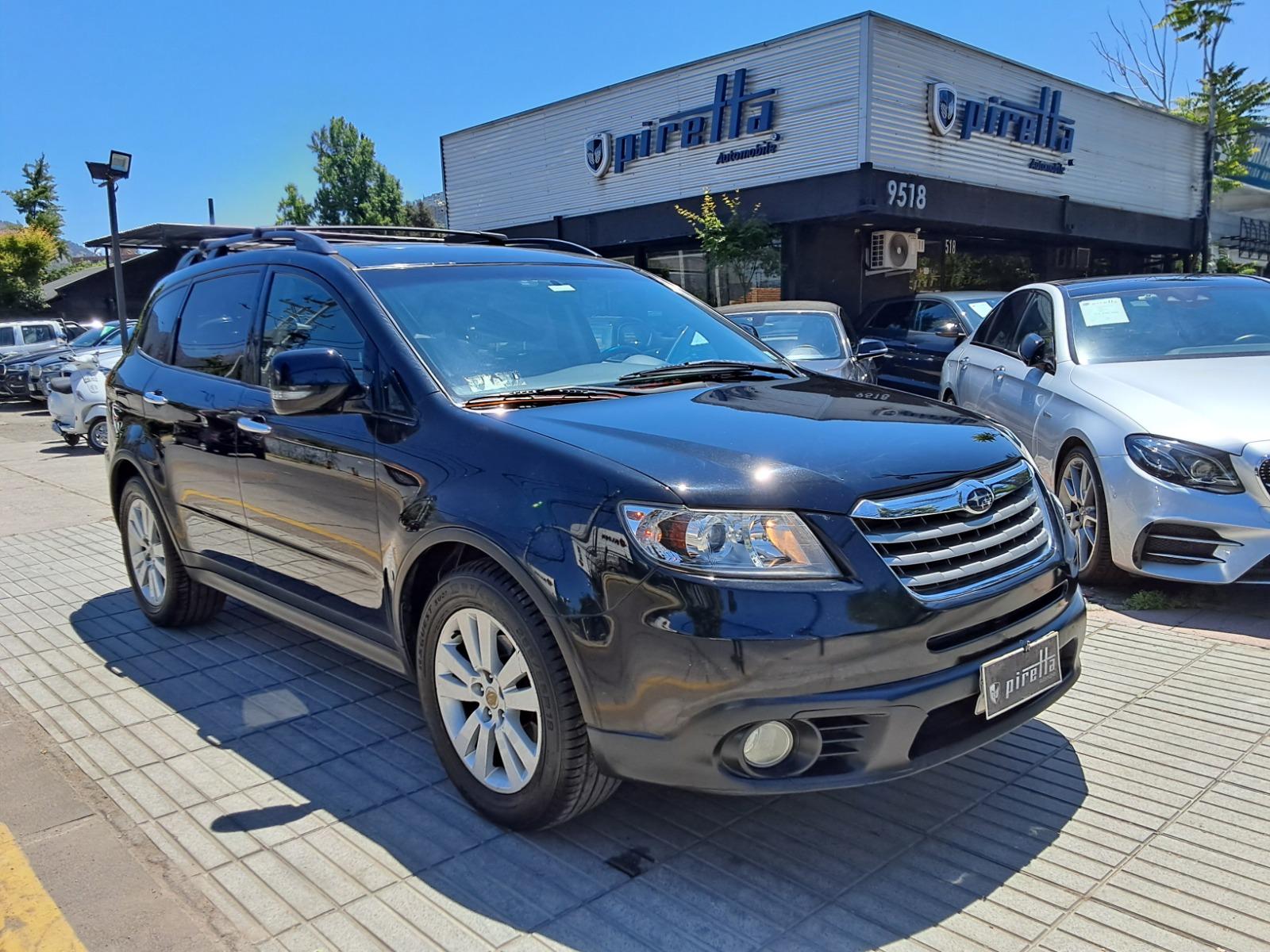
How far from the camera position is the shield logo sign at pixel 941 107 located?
15844 mm

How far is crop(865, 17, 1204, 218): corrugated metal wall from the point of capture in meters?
15.3

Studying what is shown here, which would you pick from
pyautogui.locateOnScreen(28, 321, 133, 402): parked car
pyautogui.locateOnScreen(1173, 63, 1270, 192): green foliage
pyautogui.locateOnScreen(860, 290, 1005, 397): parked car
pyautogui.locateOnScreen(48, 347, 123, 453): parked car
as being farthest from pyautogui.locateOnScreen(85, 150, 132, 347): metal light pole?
pyautogui.locateOnScreen(1173, 63, 1270, 192): green foliage

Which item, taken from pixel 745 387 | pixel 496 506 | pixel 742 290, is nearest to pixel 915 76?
pixel 742 290

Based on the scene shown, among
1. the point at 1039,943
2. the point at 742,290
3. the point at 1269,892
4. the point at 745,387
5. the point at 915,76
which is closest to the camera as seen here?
the point at 1039,943

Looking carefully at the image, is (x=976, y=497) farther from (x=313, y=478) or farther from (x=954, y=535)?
(x=313, y=478)

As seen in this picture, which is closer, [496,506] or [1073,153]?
[496,506]

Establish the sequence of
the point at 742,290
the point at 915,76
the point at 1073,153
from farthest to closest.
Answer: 1. the point at 1073,153
2. the point at 742,290
3. the point at 915,76

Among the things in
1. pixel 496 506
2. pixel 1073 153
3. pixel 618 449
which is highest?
pixel 1073 153

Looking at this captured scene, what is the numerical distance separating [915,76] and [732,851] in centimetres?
1561

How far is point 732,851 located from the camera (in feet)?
9.20

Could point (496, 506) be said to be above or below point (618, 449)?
below

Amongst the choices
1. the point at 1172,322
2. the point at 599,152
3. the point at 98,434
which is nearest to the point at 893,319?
the point at 1172,322

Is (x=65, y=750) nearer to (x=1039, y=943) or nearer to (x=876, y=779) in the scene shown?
Answer: (x=876, y=779)

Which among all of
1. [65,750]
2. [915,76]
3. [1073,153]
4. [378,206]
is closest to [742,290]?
[915,76]
